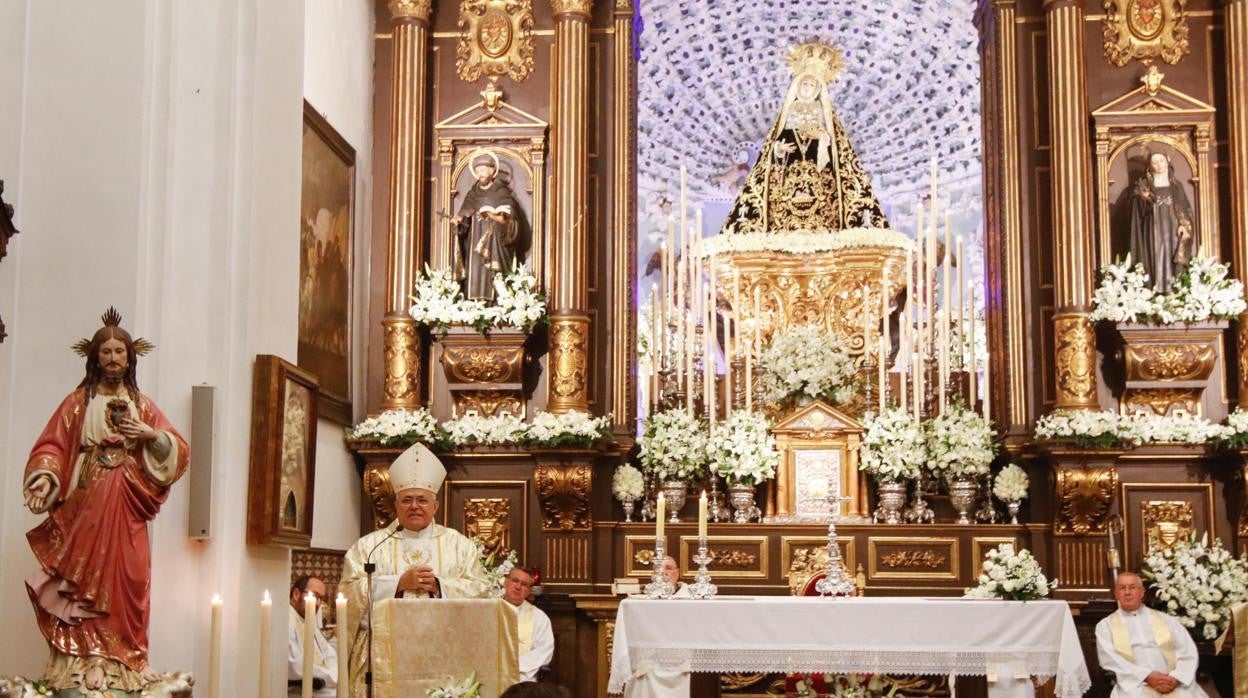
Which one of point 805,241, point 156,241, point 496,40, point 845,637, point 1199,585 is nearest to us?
point 156,241

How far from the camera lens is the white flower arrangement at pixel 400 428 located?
12523 mm

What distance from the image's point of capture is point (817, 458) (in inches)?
510

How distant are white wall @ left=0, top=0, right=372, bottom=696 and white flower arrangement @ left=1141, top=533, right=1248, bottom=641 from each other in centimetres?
645

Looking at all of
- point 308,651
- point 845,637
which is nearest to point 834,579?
point 845,637

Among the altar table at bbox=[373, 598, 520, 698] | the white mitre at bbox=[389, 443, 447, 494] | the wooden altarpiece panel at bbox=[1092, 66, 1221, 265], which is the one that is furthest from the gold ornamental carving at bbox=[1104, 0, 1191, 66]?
the altar table at bbox=[373, 598, 520, 698]

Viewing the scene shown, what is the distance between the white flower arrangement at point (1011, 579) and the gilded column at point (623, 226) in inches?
124

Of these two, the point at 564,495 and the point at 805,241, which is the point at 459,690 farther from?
the point at 805,241

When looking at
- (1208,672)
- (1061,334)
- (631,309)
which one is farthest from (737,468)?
(1208,672)

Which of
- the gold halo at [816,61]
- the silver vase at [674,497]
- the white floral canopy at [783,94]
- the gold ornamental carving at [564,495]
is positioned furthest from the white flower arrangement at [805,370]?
the white floral canopy at [783,94]

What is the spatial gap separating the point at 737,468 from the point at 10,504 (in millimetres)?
6256

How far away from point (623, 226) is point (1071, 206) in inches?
137

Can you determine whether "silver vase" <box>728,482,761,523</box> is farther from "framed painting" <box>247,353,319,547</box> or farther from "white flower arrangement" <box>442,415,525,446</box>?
"framed painting" <box>247,353,319,547</box>

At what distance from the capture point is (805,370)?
13.1 metres

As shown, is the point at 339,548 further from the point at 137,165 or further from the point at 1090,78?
the point at 1090,78
